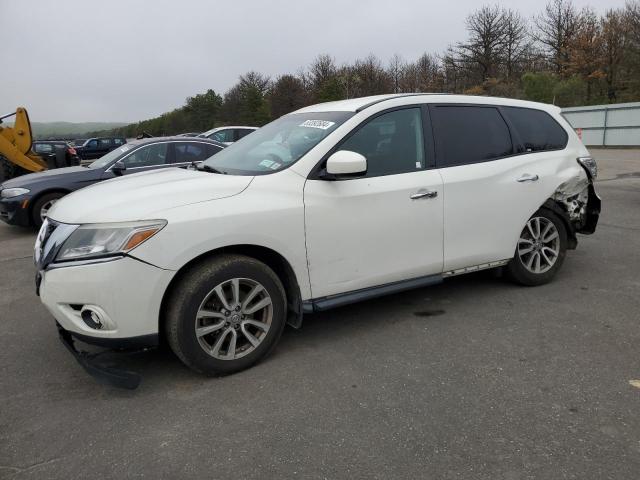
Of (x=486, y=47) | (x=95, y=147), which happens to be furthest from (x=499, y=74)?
(x=95, y=147)

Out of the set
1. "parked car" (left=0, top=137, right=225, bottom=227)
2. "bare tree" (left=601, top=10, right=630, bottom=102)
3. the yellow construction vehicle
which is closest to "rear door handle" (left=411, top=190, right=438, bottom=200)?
"parked car" (left=0, top=137, right=225, bottom=227)

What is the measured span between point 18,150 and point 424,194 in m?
11.8

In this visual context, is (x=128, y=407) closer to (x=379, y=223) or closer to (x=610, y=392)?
(x=379, y=223)

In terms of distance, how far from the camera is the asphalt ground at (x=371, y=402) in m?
2.46

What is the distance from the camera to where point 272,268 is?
3557 millimetres

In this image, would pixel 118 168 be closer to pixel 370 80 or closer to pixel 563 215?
pixel 563 215

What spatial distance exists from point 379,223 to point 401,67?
51.6 metres

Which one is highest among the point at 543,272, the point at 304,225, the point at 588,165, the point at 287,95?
the point at 287,95

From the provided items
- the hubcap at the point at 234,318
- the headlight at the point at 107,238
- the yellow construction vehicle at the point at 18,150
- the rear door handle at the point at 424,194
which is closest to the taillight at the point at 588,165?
the rear door handle at the point at 424,194

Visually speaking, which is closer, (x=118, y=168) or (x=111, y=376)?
(x=111, y=376)

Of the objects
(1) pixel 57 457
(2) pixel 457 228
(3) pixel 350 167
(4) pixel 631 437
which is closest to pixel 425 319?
(2) pixel 457 228

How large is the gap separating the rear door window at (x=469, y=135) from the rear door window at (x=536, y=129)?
0.56ft

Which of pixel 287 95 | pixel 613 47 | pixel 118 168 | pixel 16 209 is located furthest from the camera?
pixel 287 95

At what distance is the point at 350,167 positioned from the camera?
337 cm
